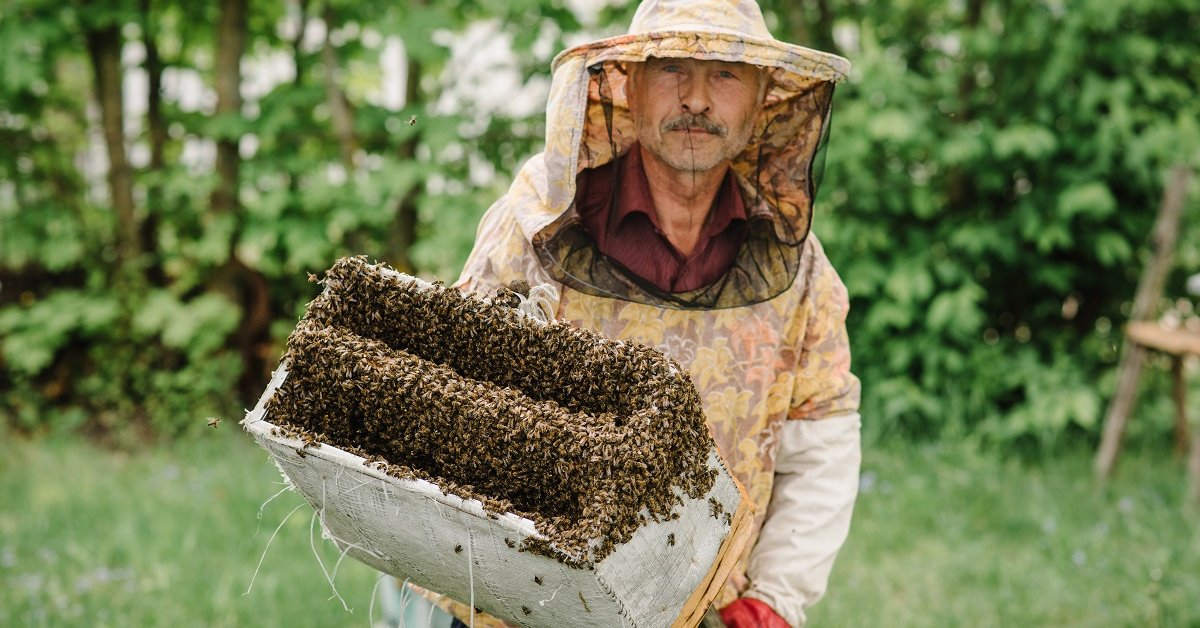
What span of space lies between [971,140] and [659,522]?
4.51 m

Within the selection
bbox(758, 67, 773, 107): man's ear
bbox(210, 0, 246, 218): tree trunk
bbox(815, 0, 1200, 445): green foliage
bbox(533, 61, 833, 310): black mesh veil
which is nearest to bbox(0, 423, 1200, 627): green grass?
bbox(815, 0, 1200, 445): green foliage

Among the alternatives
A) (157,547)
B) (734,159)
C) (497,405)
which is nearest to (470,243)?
(157,547)

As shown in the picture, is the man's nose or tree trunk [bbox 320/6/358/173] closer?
the man's nose

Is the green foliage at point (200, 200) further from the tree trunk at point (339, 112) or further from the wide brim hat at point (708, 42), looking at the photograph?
the wide brim hat at point (708, 42)

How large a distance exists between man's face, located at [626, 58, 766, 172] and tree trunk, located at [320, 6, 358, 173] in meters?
4.41

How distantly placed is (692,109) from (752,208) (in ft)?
0.88

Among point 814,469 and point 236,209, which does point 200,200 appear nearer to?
point 236,209

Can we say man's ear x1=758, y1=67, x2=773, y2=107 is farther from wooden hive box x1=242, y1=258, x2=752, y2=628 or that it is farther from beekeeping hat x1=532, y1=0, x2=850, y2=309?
wooden hive box x1=242, y1=258, x2=752, y2=628

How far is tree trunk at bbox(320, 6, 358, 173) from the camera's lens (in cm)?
605

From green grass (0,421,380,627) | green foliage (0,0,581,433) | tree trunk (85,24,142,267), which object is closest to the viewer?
green grass (0,421,380,627)

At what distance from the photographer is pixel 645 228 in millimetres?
1957

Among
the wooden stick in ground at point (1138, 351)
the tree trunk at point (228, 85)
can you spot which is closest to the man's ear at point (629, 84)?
the wooden stick in ground at point (1138, 351)

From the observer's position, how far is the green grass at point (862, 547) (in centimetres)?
384

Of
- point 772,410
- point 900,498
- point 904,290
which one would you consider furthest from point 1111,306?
point 772,410
